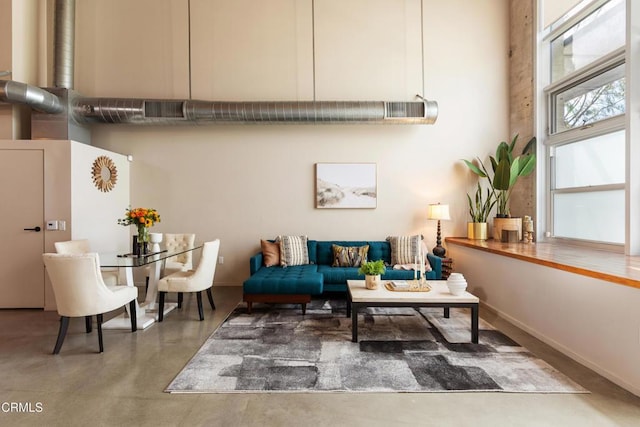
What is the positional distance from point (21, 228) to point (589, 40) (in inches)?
307

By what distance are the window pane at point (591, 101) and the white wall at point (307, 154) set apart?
35.3 inches

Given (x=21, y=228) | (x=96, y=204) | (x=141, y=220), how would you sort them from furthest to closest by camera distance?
(x=96, y=204) < (x=21, y=228) < (x=141, y=220)

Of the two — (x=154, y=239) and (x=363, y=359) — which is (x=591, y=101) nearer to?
(x=363, y=359)

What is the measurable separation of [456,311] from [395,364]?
1789mm

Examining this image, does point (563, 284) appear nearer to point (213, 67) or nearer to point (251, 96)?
point (251, 96)

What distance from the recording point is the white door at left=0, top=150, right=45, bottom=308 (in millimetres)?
3996

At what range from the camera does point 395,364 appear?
2559mm

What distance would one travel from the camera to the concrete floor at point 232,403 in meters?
1.89

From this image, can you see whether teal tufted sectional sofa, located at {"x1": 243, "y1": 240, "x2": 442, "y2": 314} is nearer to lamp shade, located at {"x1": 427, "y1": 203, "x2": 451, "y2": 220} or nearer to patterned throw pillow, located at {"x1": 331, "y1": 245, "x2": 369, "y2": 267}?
patterned throw pillow, located at {"x1": 331, "y1": 245, "x2": 369, "y2": 267}

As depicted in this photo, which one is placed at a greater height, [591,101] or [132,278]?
[591,101]

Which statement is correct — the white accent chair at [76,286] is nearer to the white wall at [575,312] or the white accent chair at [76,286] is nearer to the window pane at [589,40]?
the white wall at [575,312]

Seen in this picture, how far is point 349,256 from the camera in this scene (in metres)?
4.64

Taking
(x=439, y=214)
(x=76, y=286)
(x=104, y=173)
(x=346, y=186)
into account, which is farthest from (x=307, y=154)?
(x=76, y=286)

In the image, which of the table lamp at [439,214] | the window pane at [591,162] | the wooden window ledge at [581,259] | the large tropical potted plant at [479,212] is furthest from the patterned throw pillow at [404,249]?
the window pane at [591,162]
